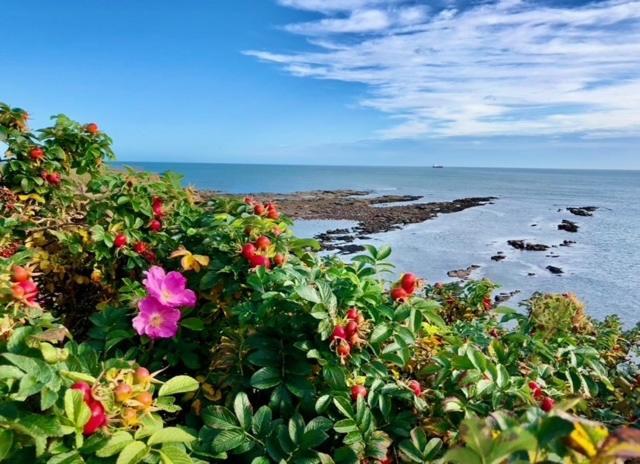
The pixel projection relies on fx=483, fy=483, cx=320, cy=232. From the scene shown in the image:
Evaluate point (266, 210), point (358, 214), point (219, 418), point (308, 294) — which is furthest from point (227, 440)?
point (358, 214)

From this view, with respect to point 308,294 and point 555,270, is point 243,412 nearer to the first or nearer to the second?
point 308,294

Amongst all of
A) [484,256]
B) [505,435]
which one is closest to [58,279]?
[505,435]

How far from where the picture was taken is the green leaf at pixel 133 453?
2.92 ft

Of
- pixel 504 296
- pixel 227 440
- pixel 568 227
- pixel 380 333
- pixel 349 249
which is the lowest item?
pixel 504 296

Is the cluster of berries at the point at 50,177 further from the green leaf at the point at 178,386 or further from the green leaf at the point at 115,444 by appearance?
the green leaf at the point at 115,444

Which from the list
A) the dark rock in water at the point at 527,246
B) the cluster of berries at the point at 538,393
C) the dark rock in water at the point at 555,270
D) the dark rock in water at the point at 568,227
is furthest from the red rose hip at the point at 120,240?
the dark rock in water at the point at 568,227

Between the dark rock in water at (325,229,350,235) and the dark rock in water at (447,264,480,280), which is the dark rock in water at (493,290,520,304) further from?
the dark rock in water at (325,229,350,235)

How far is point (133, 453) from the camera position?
0.90 m

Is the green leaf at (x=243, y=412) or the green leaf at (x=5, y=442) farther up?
the green leaf at (x=5, y=442)

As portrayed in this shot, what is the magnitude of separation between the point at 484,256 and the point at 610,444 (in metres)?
16.8

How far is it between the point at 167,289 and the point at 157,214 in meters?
0.90

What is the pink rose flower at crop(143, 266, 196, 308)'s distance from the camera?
1.39m

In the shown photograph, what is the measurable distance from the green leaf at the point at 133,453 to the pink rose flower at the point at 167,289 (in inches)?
20.8

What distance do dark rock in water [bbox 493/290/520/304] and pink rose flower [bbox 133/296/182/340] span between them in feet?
34.9
